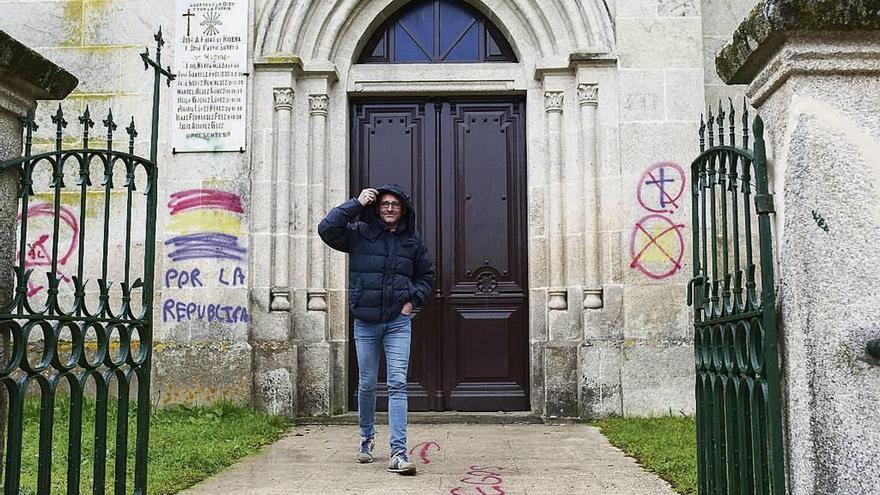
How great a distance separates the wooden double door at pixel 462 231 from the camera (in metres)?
8.48

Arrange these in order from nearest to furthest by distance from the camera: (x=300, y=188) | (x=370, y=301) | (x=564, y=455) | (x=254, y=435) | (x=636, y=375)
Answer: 1. (x=370, y=301)
2. (x=564, y=455)
3. (x=254, y=435)
4. (x=636, y=375)
5. (x=300, y=188)

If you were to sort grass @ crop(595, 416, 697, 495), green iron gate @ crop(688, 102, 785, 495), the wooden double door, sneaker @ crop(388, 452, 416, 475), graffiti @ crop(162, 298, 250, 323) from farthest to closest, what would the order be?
the wooden double door
graffiti @ crop(162, 298, 250, 323)
sneaker @ crop(388, 452, 416, 475)
grass @ crop(595, 416, 697, 495)
green iron gate @ crop(688, 102, 785, 495)

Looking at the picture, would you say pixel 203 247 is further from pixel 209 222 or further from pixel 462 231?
pixel 462 231

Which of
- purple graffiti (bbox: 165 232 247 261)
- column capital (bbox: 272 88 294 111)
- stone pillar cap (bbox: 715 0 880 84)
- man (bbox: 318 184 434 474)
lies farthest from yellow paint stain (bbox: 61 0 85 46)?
stone pillar cap (bbox: 715 0 880 84)

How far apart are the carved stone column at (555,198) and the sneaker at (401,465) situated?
315cm

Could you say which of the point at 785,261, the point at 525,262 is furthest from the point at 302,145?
the point at 785,261

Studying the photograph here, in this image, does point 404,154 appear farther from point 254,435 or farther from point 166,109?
point 254,435

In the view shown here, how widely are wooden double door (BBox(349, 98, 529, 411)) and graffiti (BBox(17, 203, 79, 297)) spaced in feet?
8.59

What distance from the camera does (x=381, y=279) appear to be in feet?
18.3

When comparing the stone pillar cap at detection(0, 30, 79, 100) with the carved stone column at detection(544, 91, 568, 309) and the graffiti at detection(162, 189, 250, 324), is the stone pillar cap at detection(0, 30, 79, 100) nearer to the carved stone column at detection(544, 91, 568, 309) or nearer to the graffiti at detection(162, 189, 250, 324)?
the graffiti at detection(162, 189, 250, 324)

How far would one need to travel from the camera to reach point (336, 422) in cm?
789

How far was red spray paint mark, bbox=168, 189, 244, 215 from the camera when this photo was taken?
26.5 feet

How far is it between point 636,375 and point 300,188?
343cm

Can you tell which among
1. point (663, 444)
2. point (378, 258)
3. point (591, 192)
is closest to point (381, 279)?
point (378, 258)
